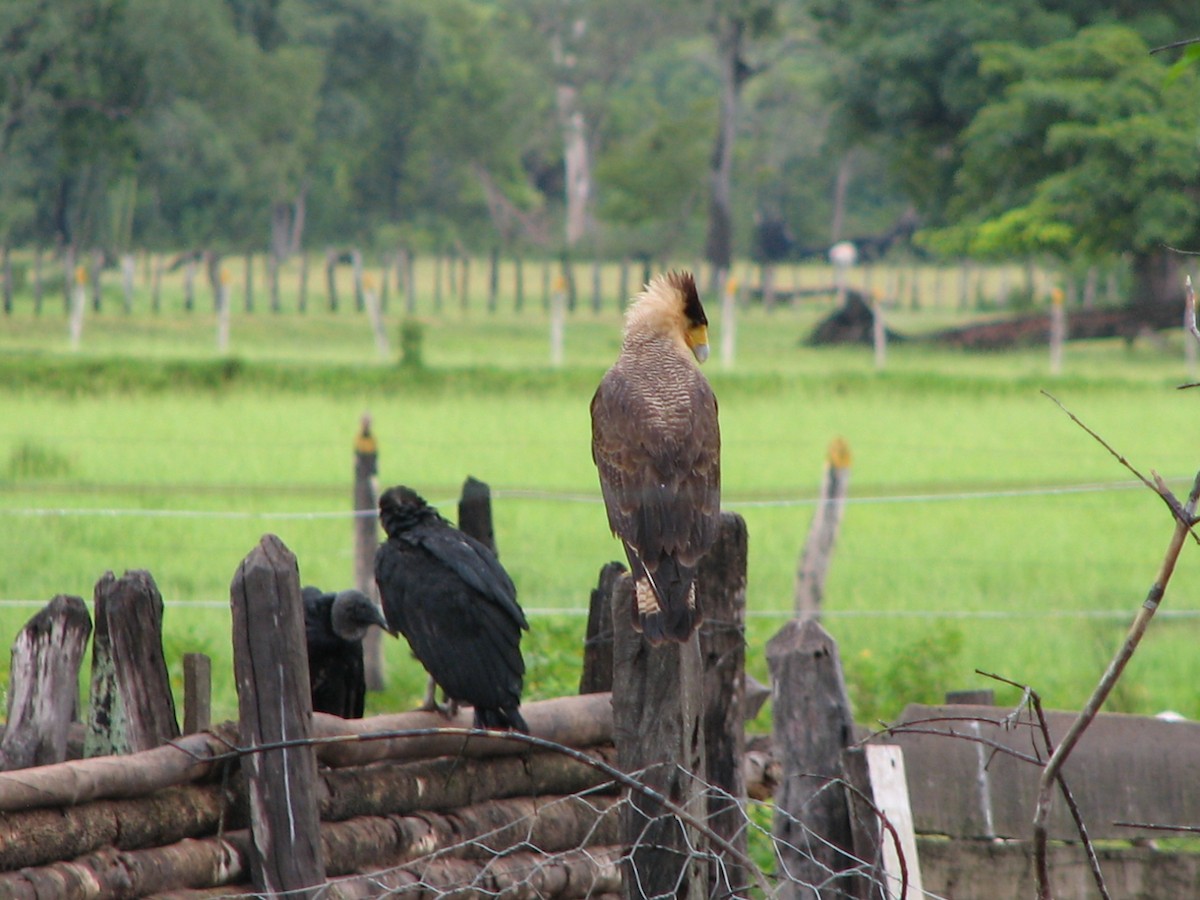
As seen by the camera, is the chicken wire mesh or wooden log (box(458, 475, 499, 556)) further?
wooden log (box(458, 475, 499, 556))

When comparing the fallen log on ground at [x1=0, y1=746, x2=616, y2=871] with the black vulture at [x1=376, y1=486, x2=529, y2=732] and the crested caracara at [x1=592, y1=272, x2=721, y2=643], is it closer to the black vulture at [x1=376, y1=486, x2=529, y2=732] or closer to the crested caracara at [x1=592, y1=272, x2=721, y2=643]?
the black vulture at [x1=376, y1=486, x2=529, y2=732]

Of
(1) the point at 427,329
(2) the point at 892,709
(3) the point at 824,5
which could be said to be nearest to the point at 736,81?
(3) the point at 824,5

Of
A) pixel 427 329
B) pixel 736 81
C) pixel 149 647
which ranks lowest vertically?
pixel 149 647

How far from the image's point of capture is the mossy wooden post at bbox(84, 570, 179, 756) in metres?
3.32

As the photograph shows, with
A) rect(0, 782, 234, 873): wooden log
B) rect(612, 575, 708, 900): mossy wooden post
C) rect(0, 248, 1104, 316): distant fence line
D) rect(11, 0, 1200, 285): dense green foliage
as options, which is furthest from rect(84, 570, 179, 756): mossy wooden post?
rect(0, 248, 1104, 316): distant fence line

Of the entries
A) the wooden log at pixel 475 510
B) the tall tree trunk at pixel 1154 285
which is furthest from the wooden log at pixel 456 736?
the tall tree trunk at pixel 1154 285

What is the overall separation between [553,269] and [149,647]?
38405 mm

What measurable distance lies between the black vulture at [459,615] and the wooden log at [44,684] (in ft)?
2.86

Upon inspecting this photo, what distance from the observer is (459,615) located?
4.06 metres

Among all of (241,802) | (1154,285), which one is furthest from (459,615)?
(1154,285)

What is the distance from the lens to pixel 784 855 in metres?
3.48

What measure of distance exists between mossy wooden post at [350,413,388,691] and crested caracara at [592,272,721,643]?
327 cm

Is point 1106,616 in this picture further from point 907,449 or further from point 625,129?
point 625,129

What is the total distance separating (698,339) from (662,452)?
2.01ft
